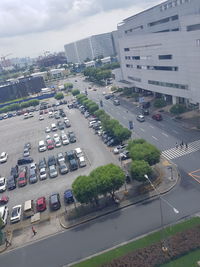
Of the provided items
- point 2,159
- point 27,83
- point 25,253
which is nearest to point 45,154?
point 2,159

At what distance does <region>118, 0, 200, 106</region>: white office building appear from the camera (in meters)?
64.9

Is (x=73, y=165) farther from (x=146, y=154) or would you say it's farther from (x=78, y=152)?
(x=146, y=154)

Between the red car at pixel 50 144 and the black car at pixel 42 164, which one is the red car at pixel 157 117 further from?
the black car at pixel 42 164

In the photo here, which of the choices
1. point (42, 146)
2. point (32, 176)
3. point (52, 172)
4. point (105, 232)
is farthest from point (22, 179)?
point (105, 232)

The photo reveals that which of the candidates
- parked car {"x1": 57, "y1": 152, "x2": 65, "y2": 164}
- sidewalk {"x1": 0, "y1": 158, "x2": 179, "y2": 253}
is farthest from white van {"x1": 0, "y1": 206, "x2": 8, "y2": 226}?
parked car {"x1": 57, "y1": 152, "x2": 65, "y2": 164}

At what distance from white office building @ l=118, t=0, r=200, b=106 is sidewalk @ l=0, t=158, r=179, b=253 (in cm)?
3560

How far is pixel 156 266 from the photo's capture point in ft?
92.1

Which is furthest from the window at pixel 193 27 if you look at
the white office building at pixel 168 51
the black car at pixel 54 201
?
the black car at pixel 54 201

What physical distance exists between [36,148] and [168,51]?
4903 cm

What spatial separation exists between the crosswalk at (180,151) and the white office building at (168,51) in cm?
1738

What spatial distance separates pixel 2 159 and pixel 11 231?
108 feet

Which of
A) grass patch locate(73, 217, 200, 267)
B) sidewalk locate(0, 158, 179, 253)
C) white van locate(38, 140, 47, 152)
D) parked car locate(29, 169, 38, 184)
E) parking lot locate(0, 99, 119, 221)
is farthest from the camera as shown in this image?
white van locate(38, 140, 47, 152)

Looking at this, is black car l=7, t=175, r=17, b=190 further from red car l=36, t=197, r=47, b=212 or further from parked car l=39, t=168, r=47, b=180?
red car l=36, t=197, r=47, b=212

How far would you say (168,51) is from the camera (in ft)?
244
